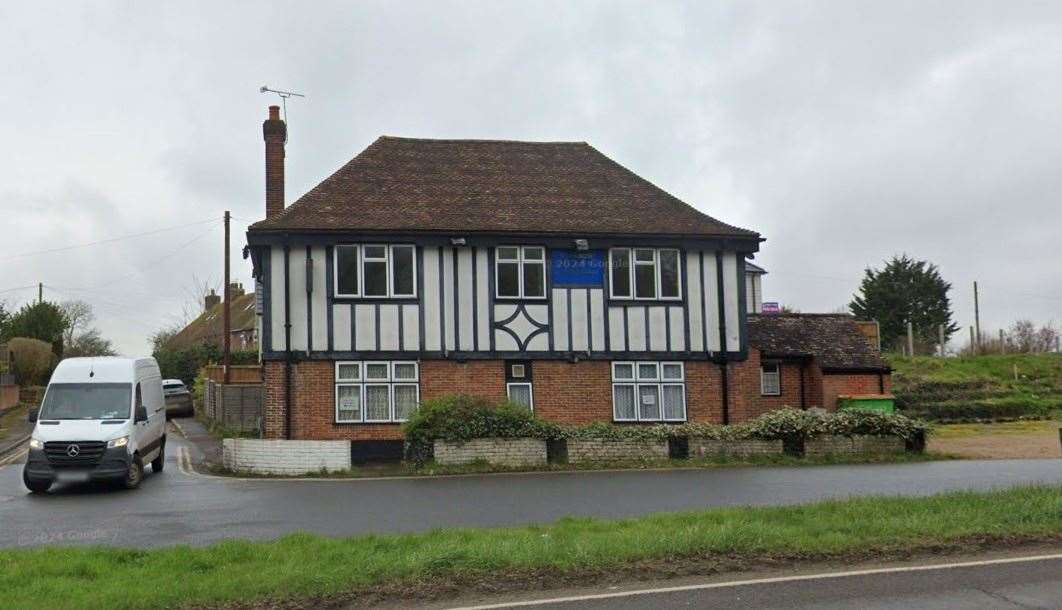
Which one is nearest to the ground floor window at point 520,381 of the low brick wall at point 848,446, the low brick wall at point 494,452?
the low brick wall at point 494,452

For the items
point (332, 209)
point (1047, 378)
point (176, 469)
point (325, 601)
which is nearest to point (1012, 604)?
point (325, 601)

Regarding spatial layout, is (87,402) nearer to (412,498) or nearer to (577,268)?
(412,498)

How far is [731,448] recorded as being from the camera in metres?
22.3

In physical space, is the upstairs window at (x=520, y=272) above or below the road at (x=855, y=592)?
above

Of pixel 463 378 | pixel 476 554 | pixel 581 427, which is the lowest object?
pixel 476 554

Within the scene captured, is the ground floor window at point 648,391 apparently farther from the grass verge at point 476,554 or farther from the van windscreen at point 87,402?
the grass verge at point 476,554

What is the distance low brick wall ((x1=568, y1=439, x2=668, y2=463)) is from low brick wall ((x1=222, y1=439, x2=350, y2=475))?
4806 millimetres

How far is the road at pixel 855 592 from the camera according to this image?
8117 mm

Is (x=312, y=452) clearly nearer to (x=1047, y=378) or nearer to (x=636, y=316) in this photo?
(x=636, y=316)

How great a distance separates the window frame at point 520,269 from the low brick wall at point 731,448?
5.75m

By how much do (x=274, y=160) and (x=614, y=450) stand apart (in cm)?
1330

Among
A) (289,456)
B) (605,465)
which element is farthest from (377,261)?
(605,465)

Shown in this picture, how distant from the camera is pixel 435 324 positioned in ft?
81.8

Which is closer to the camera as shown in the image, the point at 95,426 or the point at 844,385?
the point at 95,426
